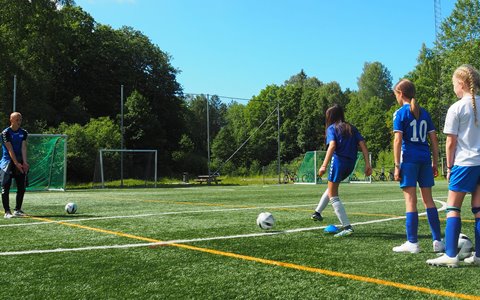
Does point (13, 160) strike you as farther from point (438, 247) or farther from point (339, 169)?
point (438, 247)

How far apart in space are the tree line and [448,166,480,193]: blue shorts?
33173mm

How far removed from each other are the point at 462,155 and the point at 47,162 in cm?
2231

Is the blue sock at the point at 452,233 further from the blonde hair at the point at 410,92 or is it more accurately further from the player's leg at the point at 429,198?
the blonde hair at the point at 410,92

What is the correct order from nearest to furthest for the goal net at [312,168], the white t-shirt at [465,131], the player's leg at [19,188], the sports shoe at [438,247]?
1. the white t-shirt at [465,131]
2. the sports shoe at [438,247]
3. the player's leg at [19,188]
4. the goal net at [312,168]

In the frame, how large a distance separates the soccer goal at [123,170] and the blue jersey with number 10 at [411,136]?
1035 inches

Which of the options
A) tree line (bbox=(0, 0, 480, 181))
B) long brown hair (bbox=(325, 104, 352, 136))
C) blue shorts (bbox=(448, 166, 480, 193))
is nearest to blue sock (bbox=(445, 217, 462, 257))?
blue shorts (bbox=(448, 166, 480, 193))

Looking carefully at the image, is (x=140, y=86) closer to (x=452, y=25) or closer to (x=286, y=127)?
(x=286, y=127)

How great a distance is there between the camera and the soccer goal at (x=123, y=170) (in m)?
30.8

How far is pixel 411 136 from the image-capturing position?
486cm

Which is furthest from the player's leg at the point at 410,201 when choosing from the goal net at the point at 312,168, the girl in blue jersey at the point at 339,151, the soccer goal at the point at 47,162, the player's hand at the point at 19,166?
the goal net at the point at 312,168

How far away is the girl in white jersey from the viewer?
408 centimetres

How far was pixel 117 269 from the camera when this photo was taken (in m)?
4.05

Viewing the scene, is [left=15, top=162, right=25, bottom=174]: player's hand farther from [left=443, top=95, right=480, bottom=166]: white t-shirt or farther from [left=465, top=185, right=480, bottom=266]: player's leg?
[left=465, top=185, right=480, bottom=266]: player's leg

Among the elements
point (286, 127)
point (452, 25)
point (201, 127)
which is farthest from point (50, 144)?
point (201, 127)
